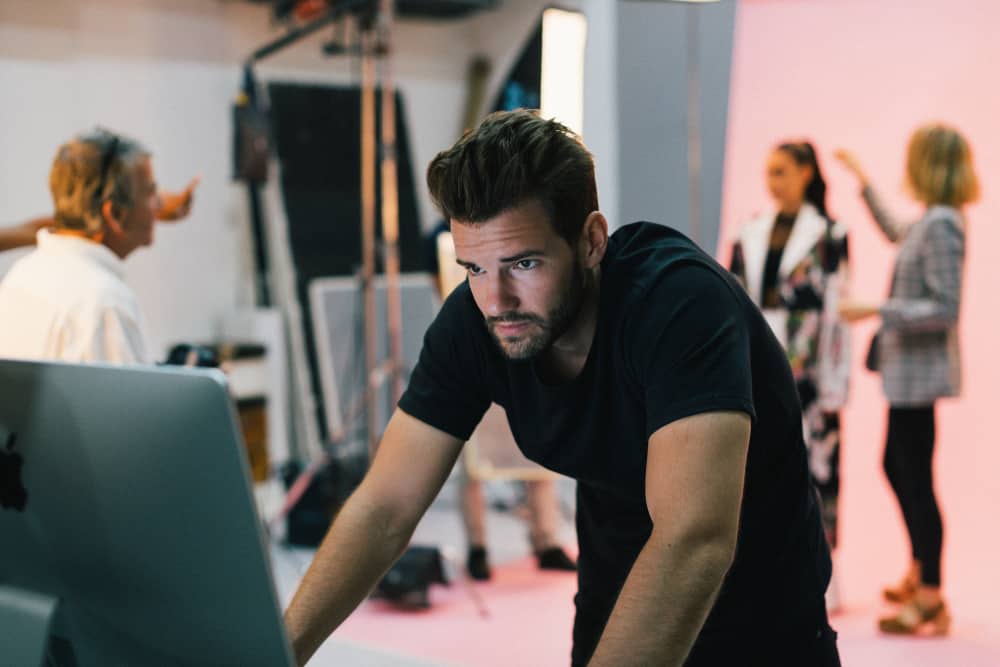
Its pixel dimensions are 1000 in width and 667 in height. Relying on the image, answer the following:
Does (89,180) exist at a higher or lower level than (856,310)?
higher

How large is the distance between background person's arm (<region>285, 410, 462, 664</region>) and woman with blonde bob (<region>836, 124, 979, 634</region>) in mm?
2388

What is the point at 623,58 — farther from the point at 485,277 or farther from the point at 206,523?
the point at 206,523

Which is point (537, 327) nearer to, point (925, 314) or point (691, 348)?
point (691, 348)

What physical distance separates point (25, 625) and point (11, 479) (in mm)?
151

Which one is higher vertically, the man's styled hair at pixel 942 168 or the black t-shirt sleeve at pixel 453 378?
the man's styled hair at pixel 942 168

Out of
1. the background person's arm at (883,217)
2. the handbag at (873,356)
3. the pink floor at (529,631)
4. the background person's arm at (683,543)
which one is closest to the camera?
the background person's arm at (683,543)

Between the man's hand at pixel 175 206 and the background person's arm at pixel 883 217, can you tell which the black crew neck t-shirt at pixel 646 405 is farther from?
the background person's arm at pixel 883 217

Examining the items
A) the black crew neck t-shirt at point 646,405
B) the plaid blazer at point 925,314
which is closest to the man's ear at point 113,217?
the black crew neck t-shirt at point 646,405

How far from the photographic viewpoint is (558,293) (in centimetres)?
121

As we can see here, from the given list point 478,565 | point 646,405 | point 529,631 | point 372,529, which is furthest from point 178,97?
point 646,405

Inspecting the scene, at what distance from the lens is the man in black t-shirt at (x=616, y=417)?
3.45 feet

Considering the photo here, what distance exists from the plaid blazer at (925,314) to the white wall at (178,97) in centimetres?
181

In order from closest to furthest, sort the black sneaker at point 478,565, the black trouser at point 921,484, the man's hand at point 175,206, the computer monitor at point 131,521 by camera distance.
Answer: the computer monitor at point 131,521, the man's hand at point 175,206, the black trouser at point 921,484, the black sneaker at point 478,565

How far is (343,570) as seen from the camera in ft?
3.91
